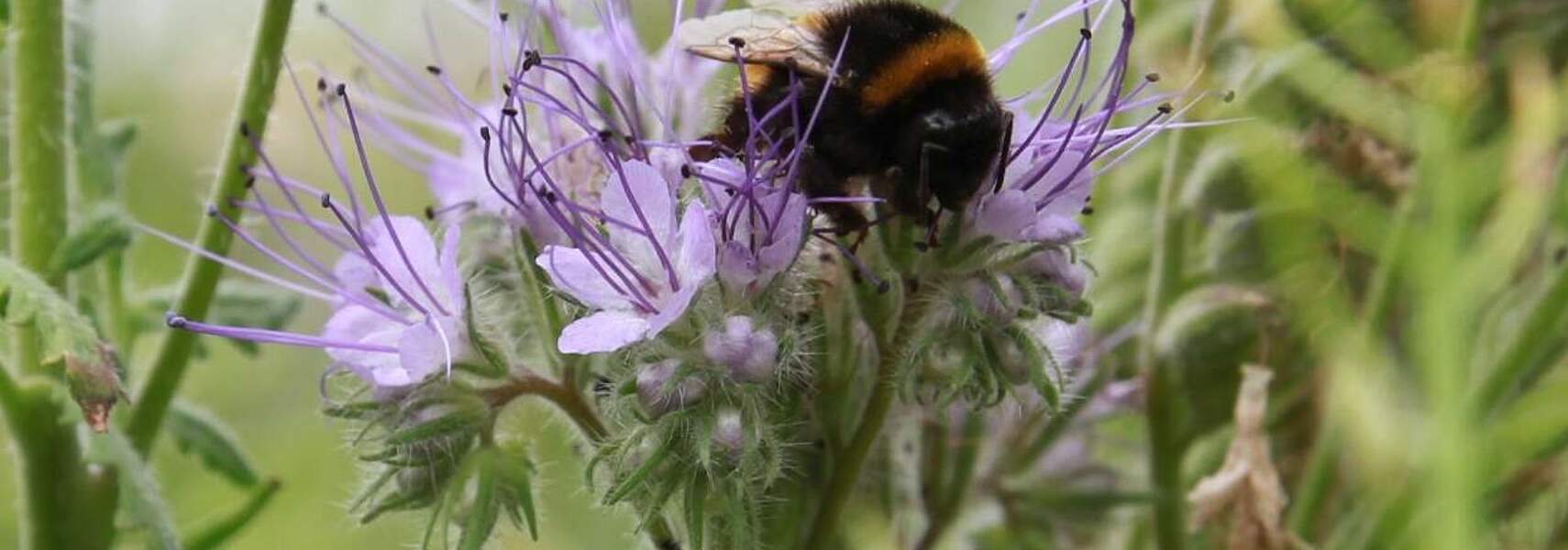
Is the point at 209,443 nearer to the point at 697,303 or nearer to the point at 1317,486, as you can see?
the point at 697,303

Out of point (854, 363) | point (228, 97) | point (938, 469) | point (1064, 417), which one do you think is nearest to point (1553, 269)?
point (1064, 417)

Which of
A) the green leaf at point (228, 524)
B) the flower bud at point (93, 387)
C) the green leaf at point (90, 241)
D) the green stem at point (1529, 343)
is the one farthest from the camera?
the green stem at point (1529, 343)

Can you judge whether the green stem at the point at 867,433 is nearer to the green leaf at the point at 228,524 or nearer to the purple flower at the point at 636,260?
the purple flower at the point at 636,260

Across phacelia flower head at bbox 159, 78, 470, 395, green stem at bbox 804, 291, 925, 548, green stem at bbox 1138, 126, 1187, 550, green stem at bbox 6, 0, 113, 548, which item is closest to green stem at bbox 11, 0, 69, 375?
green stem at bbox 6, 0, 113, 548

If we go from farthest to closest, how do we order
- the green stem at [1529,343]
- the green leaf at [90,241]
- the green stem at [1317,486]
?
the green stem at [1317,486] → the green stem at [1529,343] → the green leaf at [90,241]

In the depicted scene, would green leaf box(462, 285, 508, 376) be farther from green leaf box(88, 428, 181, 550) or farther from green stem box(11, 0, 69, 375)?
green stem box(11, 0, 69, 375)

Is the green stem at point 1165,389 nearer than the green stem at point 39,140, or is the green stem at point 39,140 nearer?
the green stem at point 39,140

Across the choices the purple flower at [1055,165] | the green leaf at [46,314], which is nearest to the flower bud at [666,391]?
the purple flower at [1055,165]
